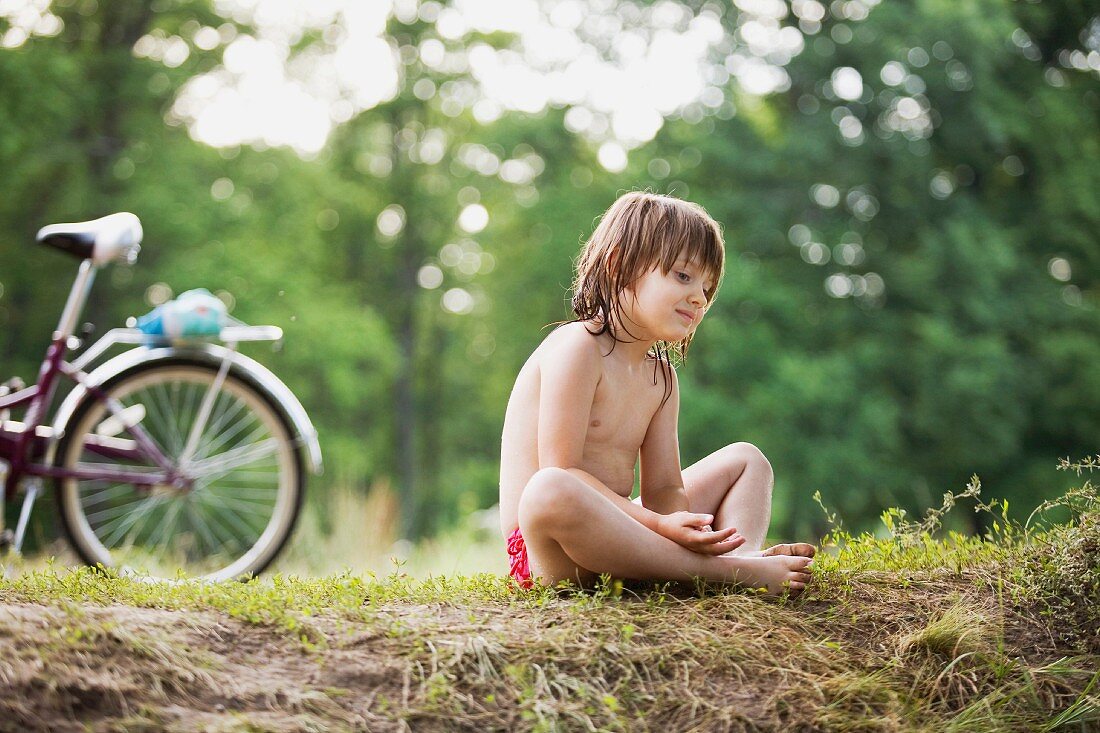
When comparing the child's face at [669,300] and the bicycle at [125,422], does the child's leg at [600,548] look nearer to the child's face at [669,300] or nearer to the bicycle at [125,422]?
the child's face at [669,300]

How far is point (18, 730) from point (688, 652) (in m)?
1.38

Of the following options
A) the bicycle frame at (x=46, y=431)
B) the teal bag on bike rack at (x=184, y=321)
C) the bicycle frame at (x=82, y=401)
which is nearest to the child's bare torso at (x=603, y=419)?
the bicycle frame at (x=82, y=401)

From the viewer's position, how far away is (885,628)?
8.88 feet

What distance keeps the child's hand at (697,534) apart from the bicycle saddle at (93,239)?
88.0 inches

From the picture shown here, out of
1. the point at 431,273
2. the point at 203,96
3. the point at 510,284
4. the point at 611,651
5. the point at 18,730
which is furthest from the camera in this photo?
the point at 431,273

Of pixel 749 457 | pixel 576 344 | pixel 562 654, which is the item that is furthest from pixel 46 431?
pixel 749 457

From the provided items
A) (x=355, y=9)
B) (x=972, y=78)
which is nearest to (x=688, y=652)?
(x=972, y=78)

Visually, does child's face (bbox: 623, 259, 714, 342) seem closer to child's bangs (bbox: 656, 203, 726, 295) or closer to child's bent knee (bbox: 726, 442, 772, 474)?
child's bangs (bbox: 656, 203, 726, 295)

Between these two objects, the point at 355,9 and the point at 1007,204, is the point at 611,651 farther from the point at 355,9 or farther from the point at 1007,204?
the point at 355,9

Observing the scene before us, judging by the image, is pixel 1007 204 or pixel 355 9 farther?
pixel 355 9

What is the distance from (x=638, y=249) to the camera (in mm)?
2951

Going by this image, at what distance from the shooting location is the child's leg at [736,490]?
3.08 meters

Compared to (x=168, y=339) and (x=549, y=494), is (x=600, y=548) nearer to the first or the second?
(x=549, y=494)

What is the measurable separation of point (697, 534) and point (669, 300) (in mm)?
659
